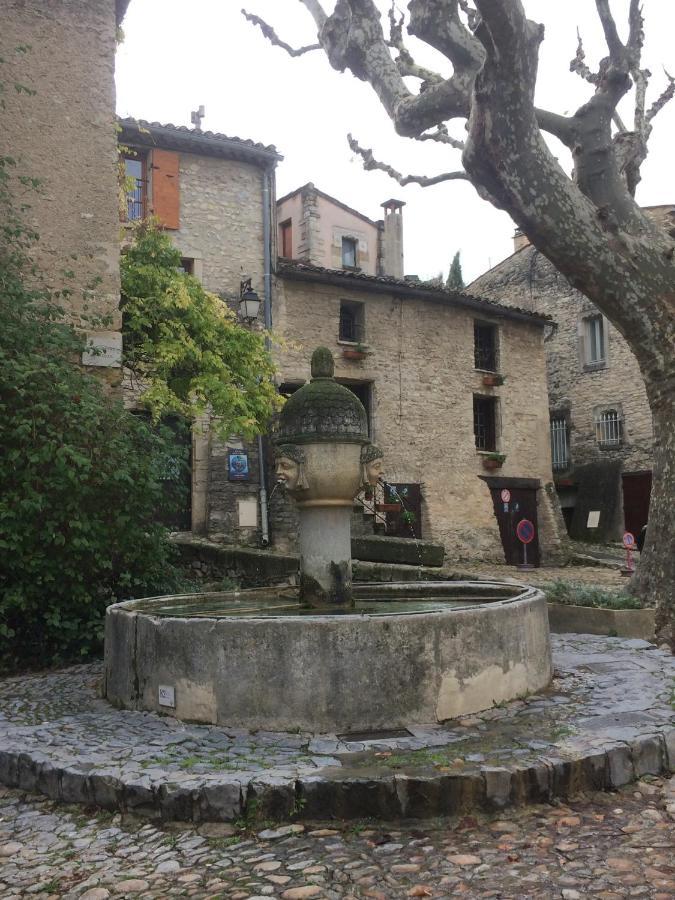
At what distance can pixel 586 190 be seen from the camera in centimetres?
821

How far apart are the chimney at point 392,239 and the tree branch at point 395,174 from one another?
54.0 ft

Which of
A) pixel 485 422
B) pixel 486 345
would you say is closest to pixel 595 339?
pixel 486 345

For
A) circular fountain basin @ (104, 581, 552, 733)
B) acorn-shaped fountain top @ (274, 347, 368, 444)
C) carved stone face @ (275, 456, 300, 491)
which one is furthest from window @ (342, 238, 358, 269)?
circular fountain basin @ (104, 581, 552, 733)

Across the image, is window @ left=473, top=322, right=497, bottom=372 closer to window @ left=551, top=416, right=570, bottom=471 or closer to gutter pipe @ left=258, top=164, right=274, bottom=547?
window @ left=551, top=416, right=570, bottom=471

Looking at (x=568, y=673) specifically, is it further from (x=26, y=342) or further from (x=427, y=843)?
(x=26, y=342)

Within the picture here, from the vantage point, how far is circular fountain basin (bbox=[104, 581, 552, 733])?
441 cm

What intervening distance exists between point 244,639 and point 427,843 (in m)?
1.58

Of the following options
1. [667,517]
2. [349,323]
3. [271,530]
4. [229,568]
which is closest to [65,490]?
[667,517]

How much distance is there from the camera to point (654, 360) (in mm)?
7910

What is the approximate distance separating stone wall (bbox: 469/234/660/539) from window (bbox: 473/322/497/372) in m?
2.80

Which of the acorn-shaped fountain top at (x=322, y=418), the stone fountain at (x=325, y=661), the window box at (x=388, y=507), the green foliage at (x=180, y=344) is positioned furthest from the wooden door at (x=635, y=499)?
the acorn-shaped fountain top at (x=322, y=418)

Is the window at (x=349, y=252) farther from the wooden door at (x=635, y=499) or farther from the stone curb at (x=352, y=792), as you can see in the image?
the stone curb at (x=352, y=792)

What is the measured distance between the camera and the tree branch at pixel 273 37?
1046 centimetres

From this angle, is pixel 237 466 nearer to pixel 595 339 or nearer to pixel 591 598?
pixel 591 598
